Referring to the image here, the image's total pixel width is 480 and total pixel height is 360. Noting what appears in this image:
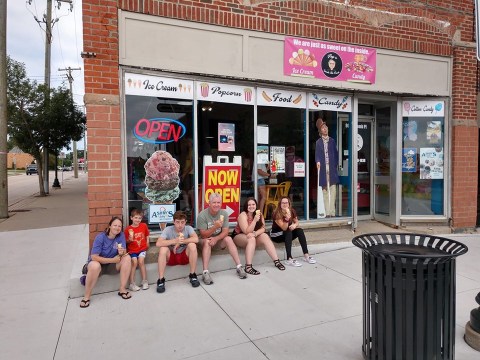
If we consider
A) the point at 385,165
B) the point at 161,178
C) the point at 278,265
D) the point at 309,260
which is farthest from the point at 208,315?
the point at 385,165

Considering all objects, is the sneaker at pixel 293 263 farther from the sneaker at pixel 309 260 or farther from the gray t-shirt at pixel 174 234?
the gray t-shirt at pixel 174 234

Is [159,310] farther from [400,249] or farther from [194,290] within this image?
[400,249]

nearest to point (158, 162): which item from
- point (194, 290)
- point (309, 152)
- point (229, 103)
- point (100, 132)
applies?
point (100, 132)

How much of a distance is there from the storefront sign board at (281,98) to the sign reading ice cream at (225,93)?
193 mm

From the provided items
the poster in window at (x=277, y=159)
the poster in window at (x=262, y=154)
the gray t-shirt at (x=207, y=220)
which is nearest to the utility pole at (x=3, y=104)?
the gray t-shirt at (x=207, y=220)

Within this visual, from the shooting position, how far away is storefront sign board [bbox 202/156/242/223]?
6.02m

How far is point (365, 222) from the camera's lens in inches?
314

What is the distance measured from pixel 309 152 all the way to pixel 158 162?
2845 millimetres

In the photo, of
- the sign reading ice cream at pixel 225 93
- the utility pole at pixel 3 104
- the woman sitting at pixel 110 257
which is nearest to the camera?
the woman sitting at pixel 110 257

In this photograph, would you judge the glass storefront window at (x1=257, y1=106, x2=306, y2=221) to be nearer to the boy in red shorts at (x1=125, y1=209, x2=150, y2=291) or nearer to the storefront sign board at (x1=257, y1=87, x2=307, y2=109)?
the storefront sign board at (x1=257, y1=87, x2=307, y2=109)

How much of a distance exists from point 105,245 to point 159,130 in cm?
201

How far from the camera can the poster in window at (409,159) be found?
769 cm

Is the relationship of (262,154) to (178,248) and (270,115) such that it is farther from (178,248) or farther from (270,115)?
(178,248)

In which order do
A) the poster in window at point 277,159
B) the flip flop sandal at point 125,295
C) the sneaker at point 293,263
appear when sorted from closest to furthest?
the flip flop sandal at point 125,295 → the sneaker at point 293,263 → the poster in window at point 277,159
